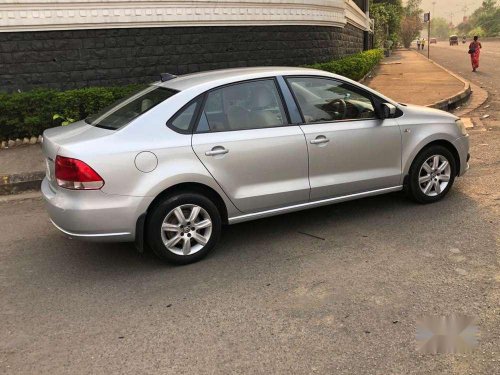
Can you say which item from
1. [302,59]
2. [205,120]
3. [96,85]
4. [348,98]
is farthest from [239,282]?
[302,59]

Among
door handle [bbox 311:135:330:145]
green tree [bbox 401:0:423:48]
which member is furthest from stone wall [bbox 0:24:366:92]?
green tree [bbox 401:0:423:48]

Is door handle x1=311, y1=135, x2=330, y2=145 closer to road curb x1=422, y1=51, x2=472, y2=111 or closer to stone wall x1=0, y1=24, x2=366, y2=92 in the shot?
stone wall x1=0, y1=24, x2=366, y2=92

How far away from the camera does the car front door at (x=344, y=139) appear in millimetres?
4719

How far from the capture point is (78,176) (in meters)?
3.90

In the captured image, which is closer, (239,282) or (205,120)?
(239,282)

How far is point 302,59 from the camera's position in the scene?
12195 mm

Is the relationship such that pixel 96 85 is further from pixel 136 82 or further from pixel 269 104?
pixel 269 104

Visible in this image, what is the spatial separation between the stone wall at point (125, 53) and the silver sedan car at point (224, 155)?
5.13 m

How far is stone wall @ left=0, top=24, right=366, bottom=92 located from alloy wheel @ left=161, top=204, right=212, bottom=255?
6334mm

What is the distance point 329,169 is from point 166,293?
1910 millimetres

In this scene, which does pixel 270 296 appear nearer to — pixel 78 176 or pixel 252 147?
pixel 252 147

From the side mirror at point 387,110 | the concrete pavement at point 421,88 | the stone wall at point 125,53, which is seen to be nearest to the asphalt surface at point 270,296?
the side mirror at point 387,110

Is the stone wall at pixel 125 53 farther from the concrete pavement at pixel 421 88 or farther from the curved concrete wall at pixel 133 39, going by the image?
the concrete pavement at pixel 421 88

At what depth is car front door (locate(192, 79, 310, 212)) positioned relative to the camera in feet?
14.1
